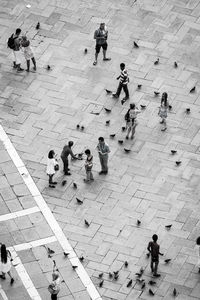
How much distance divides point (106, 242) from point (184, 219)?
2.91 meters

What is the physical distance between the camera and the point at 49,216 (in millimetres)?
34562

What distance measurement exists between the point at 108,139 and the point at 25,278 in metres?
7.05

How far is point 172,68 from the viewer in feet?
131

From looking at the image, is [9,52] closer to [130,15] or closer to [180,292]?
[130,15]

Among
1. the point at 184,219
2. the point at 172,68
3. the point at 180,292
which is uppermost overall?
the point at 172,68

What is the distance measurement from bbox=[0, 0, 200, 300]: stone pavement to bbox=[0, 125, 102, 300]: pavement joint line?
6.3 inches

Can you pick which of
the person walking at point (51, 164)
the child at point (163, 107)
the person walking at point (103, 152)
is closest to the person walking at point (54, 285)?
the person walking at point (51, 164)

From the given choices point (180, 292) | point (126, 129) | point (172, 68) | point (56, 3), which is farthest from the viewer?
point (56, 3)

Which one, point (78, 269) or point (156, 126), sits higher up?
point (156, 126)

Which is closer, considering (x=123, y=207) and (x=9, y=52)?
(x=123, y=207)

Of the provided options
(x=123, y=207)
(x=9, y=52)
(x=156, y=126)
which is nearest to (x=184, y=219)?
(x=123, y=207)

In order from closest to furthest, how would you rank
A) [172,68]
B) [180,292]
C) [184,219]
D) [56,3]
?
[180,292] → [184,219] → [172,68] → [56,3]

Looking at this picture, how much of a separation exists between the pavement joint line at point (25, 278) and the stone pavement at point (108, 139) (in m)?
0.13

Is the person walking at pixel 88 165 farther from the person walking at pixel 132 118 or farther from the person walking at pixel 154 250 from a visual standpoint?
the person walking at pixel 154 250
